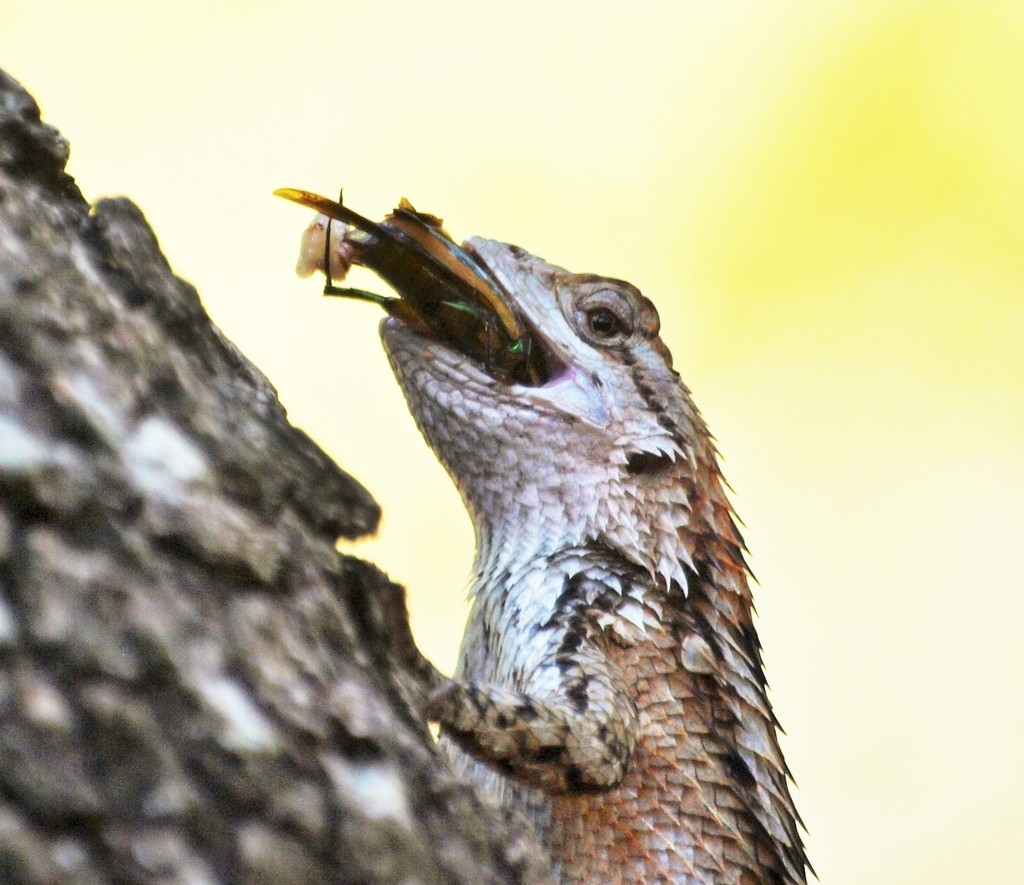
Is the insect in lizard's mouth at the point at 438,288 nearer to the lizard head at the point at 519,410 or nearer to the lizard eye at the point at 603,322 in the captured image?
the lizard head at the point at 519,410

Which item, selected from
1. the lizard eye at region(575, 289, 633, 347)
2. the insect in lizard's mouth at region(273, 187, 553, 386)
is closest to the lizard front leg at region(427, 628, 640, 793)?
the insect in lizard's mouth at region(273, 187, 553, 386)

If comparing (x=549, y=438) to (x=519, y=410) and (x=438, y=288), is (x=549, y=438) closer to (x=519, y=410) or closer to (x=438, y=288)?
(x=519, y=410)

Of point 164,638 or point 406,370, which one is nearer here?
point 164,638

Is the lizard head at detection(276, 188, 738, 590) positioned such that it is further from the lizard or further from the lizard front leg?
the lizard front leg

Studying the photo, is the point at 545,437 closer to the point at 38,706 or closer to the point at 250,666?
the point at 250,666

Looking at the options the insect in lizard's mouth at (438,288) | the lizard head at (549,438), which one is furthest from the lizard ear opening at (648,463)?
the insect in lizard's mouth at (438,288)

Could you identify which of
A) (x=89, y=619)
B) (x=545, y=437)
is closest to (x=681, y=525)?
(x=545, y=437)
